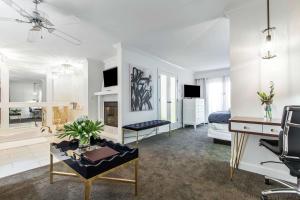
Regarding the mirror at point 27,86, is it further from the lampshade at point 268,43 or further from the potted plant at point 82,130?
the lampshade at point 268,43

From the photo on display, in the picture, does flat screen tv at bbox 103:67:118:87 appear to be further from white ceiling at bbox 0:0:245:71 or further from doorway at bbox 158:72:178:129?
doorway at bbox 158:72:178:129

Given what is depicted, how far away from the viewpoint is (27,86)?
6.68 m

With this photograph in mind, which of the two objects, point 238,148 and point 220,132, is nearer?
point 238,148

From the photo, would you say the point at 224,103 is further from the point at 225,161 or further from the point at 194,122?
the point at 225,161

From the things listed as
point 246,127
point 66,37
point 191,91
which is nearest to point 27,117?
point 66,37

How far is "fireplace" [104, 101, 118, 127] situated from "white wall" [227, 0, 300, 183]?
3059mm

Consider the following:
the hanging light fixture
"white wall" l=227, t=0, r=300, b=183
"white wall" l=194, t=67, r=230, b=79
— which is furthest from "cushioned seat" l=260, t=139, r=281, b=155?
"white wall" l=194, t=67, r=230, b=79

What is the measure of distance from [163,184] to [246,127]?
4.21ft

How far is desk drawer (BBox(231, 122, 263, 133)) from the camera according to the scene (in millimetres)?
1830

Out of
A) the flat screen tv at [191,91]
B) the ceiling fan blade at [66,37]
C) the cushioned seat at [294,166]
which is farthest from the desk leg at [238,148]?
the flat screen tv at [191,91]

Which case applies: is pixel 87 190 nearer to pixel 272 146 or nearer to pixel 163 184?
pixel 163 184

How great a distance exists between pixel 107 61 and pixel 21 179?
3.89m

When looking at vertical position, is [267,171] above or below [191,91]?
below

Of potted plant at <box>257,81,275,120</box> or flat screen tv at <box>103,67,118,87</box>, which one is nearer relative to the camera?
potted plant at <box>257,81,275,120</box>
